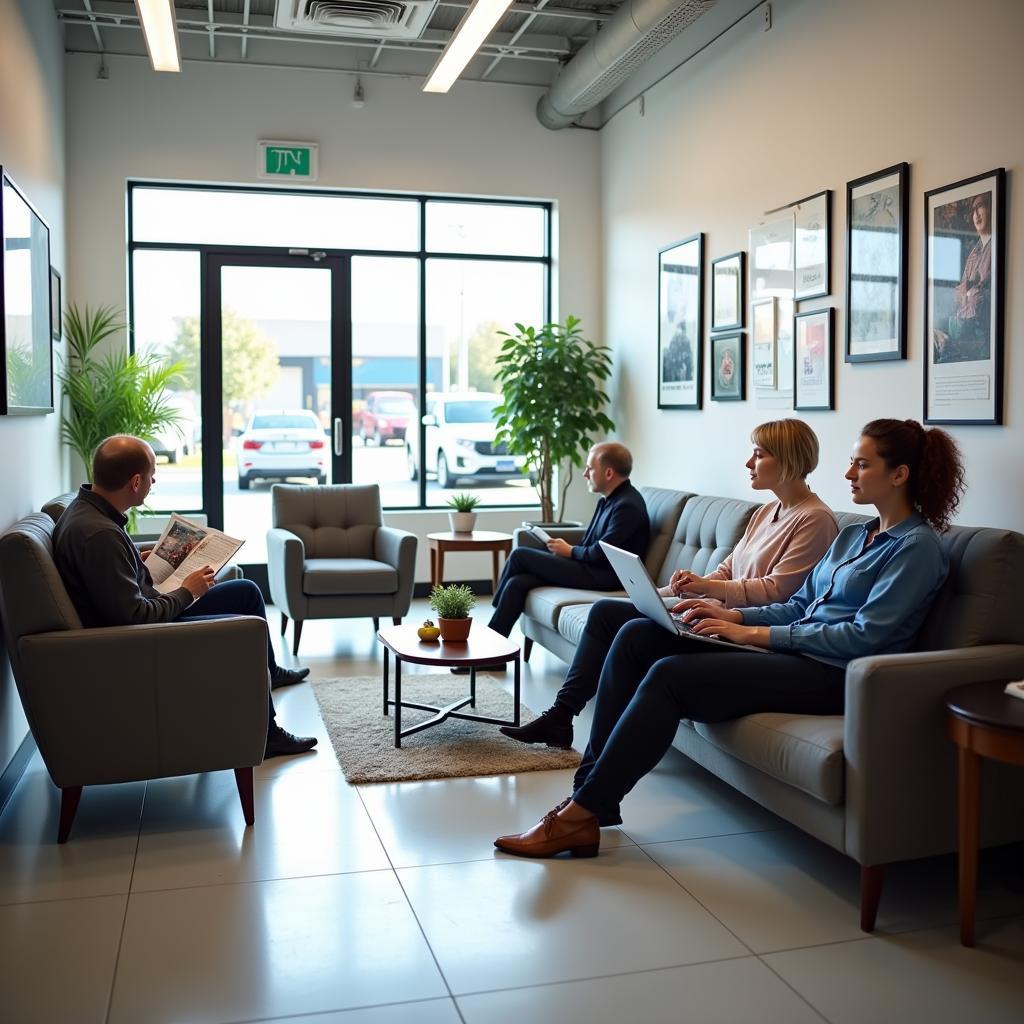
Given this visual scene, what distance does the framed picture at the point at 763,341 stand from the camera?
5.44 metres

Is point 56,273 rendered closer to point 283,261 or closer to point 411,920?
point 283,261

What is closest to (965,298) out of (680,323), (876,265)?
(876,265)

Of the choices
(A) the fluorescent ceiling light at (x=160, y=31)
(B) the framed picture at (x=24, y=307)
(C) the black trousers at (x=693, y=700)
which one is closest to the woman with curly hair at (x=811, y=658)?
(C) the black trousers at (x=693, y=700)

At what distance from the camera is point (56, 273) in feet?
19.9

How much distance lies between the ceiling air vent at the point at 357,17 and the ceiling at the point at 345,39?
0.39 meters

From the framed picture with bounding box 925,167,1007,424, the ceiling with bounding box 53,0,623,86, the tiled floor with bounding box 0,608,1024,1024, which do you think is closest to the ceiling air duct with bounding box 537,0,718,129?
the ceiling with bounding box 53,0,623,86

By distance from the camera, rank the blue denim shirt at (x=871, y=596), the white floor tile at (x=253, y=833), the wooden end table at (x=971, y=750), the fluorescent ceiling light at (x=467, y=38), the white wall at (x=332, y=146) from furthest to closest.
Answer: the white wall at (x=332, y=146), the fluorescent ceiling light at (x=467, y=38), the white floor tile at (x=253, y=833), the blue denim shirt at (x=871, y=596), the wooden end table at (x=971, y=750)

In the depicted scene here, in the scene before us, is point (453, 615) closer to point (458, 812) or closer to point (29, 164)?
point (458, 812)

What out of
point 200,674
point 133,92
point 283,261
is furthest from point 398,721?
point 133,92

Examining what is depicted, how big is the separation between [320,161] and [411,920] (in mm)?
5840

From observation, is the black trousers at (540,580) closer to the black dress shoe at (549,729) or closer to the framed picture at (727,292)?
the black dress shoe at (549,729)

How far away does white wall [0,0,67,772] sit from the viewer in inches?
163

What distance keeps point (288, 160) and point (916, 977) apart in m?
6.41

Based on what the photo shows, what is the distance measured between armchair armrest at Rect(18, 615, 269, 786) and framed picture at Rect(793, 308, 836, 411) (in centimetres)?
281
